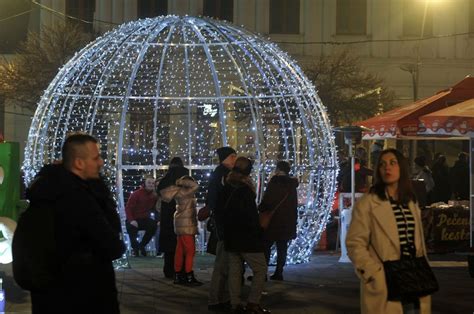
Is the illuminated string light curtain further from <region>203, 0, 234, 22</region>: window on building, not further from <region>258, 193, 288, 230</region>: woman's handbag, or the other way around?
<region>203, 0, 234, 22</region>: window on building

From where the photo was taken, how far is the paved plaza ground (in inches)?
407

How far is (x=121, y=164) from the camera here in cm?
1373

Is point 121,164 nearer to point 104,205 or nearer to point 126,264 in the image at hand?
point 126,264

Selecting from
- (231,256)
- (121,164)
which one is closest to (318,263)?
(121,164)

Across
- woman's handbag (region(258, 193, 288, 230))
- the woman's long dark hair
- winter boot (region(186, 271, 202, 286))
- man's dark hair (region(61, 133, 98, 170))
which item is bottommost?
winter boot (region(186, 271, 202, 286))

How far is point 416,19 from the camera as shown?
3175 centimetres

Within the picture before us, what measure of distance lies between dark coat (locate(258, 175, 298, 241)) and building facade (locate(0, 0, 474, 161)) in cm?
1917

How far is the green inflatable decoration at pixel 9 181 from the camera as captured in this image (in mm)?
10711

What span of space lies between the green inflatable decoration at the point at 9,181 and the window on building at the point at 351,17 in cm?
2208

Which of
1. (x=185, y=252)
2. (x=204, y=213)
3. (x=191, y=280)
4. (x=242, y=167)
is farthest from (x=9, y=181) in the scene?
(x=242, y=167)

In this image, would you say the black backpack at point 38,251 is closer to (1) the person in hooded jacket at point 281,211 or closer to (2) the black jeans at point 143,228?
(1) the person in hooded jacket at point 281,211

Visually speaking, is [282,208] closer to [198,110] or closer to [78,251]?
[198,110]

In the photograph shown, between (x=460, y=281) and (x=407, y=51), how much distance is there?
65.9 ft

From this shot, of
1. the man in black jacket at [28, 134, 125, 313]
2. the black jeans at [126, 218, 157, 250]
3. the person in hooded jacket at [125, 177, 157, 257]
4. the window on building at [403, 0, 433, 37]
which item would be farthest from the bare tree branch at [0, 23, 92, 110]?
the man in black jacket at [28, 134, 125, 313]
